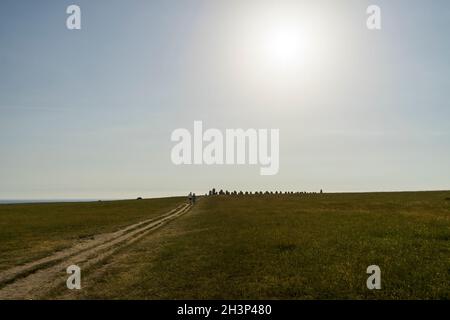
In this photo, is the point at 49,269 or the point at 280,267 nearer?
the point at 280,267

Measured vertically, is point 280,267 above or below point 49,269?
A: above

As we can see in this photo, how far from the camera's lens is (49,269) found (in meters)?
20.7

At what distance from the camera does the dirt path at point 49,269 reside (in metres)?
16.2

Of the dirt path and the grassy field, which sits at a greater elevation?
the grassy field

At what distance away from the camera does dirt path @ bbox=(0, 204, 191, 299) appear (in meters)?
16.2

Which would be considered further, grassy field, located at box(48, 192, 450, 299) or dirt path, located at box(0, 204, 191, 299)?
dirt path, located at box(0, 204, 191, 299)

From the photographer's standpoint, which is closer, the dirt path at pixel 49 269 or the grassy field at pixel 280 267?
the grassy field at pixel 280 267

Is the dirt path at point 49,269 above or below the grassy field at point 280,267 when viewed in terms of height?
below
